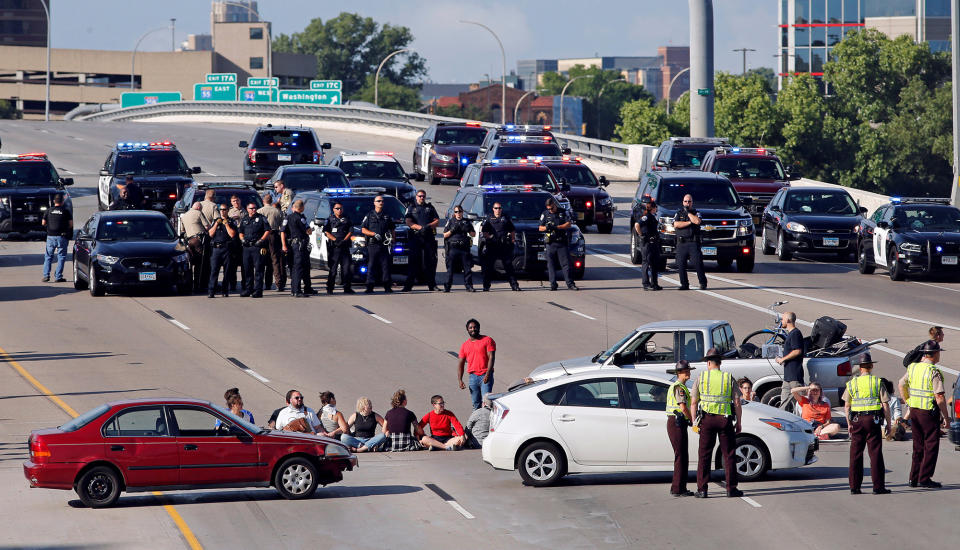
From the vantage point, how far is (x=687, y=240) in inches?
1097

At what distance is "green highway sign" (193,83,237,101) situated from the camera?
4225 inches

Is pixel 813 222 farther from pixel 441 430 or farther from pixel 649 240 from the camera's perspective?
pixel 441 430

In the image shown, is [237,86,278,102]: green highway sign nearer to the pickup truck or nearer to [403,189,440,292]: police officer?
[403,189,440,292]: police officer

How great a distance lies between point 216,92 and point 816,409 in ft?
311

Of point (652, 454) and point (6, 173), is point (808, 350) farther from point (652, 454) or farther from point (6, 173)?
point (6, 173)

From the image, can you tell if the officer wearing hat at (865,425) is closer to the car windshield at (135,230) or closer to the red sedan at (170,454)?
the red sedan at (170,454)

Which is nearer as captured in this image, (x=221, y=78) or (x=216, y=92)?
(x=216, y=92)

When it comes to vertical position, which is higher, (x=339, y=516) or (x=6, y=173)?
(x=6, y=173)

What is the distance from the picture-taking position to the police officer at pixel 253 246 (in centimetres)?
2633

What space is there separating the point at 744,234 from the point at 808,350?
474 inches

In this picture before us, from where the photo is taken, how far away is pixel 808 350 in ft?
61.5

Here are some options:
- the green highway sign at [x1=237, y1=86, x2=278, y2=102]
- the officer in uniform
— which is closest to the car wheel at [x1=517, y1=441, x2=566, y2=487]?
the officer in uniform

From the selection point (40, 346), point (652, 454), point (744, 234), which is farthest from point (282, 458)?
point (744, 234)

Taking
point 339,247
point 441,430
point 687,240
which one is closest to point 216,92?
point 339,247
